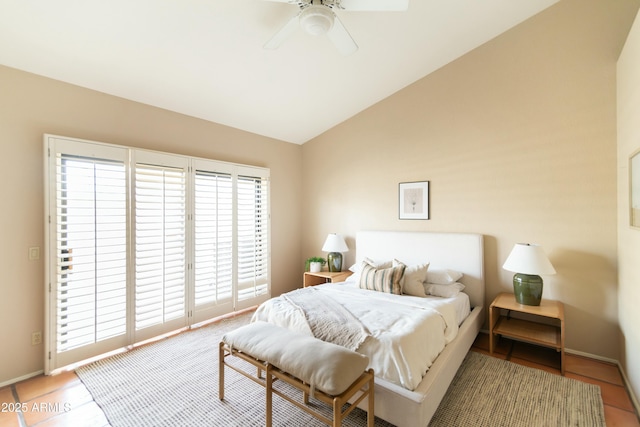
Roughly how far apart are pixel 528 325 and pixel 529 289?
1.51ft

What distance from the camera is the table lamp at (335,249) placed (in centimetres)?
417

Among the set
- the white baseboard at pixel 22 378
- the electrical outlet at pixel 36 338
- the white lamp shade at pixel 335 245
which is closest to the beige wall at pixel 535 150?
the white lamp shade at pixel 335 245

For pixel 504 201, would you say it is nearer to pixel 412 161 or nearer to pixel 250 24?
pixel 412 161

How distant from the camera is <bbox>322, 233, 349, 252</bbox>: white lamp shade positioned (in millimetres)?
4168

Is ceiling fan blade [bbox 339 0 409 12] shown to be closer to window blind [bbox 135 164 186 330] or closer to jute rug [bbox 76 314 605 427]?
window blind [bbox 135 164 186 330]

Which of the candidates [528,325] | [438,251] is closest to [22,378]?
[438,251]

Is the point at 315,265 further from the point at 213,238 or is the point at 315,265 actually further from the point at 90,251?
the point at 90,251

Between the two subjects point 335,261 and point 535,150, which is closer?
point 535,150

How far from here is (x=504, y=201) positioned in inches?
123

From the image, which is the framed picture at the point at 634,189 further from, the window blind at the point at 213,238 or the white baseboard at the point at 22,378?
the white baseboard at the point at 22,378

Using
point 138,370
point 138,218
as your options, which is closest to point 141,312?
point 138,370

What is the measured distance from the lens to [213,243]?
3.69 m

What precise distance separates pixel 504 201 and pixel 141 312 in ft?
13.8

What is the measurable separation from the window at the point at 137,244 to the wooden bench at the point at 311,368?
166 centimetres
